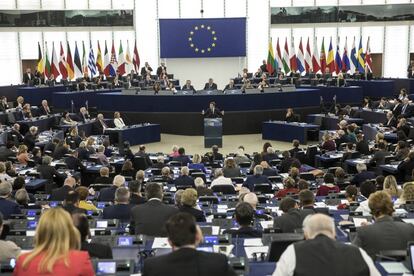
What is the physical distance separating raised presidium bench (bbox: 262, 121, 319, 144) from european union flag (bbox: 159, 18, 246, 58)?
10.2 m

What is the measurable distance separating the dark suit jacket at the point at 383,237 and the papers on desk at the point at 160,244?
216 centimetres

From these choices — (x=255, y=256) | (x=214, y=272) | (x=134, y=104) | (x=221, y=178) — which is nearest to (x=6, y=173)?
(x=221, y=178)

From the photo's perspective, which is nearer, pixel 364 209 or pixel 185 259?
pixel 185 259

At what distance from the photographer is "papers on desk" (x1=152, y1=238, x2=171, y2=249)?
22.5 ft

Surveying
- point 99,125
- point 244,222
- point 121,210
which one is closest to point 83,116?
point 99,125

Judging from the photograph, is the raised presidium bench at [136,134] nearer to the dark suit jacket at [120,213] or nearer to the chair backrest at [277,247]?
the dark suit jacket at [120,213]

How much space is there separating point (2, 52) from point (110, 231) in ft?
92.7

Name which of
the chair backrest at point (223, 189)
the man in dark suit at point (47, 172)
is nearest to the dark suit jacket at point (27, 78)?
the man in dark suit at point (47, 172)

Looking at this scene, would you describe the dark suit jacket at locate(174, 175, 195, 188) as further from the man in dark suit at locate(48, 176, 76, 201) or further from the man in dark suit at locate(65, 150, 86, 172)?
the man in dark suit at locate(65, 150, 86, 172)

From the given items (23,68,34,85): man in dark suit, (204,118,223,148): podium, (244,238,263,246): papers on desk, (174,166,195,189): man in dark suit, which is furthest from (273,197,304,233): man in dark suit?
(23,68,34,85): man in dark suit

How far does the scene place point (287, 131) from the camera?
2439cm

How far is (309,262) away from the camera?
4219mm

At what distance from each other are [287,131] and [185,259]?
2071 centimetres

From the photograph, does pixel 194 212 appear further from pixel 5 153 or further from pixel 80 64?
pixel 80 64
